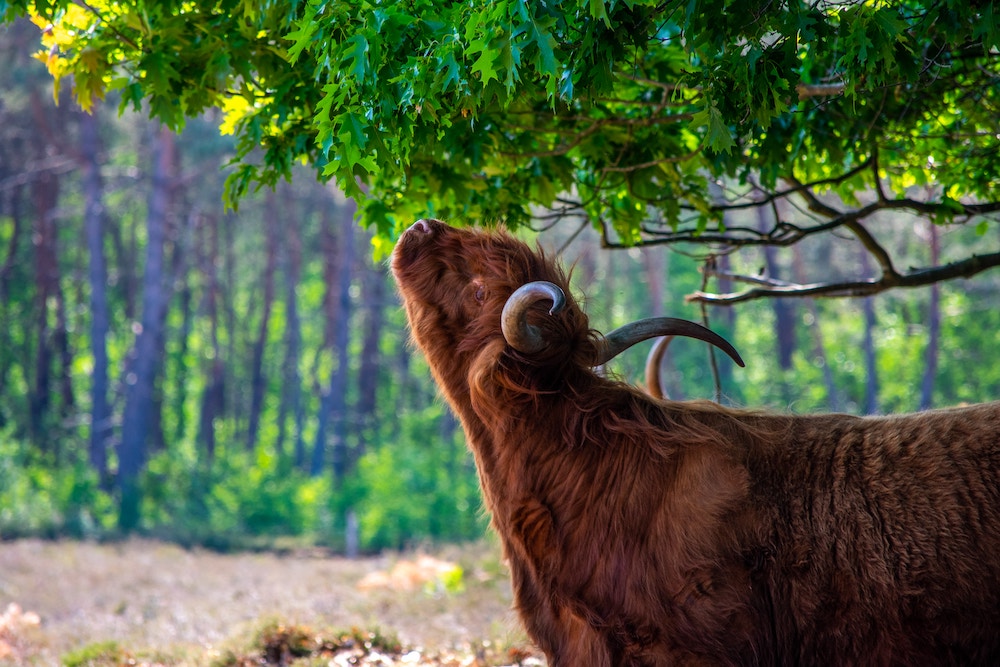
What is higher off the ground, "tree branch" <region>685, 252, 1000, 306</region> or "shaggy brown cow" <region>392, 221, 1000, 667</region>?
"tree branch" <region>685, 252, 1000, 306</region>

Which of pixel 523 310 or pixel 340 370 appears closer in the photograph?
pixel 523 310

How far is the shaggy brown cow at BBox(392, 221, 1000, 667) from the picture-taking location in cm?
352

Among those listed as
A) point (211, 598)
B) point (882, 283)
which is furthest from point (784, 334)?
point (882, 283)

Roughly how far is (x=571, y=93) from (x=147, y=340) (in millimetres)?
21897

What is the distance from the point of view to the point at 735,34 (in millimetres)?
3455

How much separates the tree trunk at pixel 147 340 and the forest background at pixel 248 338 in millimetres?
59

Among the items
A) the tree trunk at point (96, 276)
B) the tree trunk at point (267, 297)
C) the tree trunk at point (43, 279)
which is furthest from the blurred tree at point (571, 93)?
the tree trunk at point (267, 297)

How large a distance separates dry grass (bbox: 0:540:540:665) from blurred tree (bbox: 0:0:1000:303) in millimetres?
2438

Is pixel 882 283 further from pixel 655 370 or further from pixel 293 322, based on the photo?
pixel 293 322

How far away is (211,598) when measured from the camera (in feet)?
41.3

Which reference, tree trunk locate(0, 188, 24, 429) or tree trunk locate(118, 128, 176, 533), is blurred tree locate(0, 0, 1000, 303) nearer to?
tree trunk locate(118, 128, 176, 533)

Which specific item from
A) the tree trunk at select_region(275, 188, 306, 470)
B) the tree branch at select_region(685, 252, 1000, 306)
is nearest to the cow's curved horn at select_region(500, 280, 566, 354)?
the tree branch at select_region(685, 252, 1000, 306)

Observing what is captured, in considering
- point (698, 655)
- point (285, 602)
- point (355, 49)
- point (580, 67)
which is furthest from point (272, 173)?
point (285, 602)

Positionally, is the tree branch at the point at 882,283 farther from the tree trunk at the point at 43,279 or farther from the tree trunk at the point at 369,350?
the tree trunk at the point at 369,350
